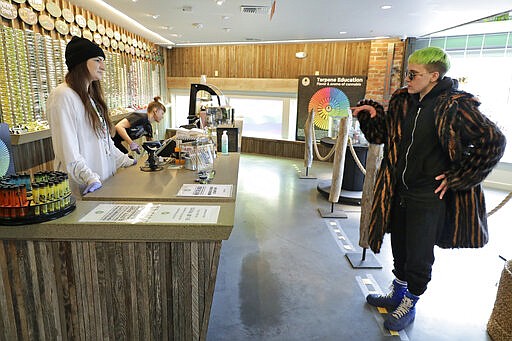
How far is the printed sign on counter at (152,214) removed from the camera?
4.62ft

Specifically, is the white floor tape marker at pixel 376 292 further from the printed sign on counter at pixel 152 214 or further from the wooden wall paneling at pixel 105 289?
the printed sign on counter at pixel 152 214

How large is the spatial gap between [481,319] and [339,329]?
1.08m

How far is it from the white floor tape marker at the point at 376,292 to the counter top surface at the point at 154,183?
1429 mm

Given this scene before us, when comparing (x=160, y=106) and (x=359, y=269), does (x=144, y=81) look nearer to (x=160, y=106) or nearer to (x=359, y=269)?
(x=160, y=106)

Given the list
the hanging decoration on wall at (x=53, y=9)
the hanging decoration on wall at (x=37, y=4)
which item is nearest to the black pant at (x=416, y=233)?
the hanging decoration on wall at (x=37, y=4)

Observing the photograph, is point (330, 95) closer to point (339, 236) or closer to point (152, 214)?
point (339, 236)

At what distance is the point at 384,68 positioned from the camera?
7.35 meters

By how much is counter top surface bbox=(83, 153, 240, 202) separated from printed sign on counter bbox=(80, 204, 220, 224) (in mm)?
309

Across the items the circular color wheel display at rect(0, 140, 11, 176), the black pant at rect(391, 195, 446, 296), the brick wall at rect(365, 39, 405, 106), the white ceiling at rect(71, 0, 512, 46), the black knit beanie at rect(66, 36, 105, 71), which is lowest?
the black pant at rect(391, 195, 446, 296)

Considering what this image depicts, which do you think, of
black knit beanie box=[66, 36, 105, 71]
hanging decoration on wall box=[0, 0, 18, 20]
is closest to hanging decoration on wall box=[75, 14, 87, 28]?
hanging decoration on wall box=[0, 0, 18, 20]

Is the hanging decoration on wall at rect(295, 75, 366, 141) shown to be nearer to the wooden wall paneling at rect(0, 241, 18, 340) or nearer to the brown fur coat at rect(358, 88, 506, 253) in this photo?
the brown fur coat at rect(358, 88, 506, 253)

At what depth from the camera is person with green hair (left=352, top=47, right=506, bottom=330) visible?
1936mm

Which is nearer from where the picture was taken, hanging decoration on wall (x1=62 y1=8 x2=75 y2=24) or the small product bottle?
the small product bottle

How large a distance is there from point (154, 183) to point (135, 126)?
227cm
